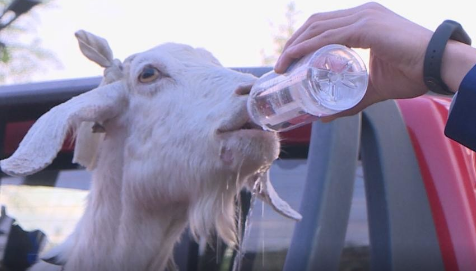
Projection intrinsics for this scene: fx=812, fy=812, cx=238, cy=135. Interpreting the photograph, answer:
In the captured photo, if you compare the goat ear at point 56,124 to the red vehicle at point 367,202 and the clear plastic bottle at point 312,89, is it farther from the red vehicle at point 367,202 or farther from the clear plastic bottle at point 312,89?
the clear plastic bottle at point 312,89

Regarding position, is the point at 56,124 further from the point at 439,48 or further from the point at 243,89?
the point at 439,48

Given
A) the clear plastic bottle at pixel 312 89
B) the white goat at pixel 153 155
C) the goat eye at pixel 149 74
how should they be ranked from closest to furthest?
the clear plastic bottle at pixel 312 89 < the white goat at pixel 153 155 < the goat eye at pixel 149 74

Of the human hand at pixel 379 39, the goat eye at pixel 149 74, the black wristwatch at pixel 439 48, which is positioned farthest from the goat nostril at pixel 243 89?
the black wristwatch at pixel 439 48

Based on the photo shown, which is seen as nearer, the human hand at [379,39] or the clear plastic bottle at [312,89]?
the human hand at [379,39]

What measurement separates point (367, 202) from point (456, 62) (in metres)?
0.98

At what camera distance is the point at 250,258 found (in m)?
2.84

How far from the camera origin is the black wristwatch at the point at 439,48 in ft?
6.57

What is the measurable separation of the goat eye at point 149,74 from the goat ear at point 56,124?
10cm

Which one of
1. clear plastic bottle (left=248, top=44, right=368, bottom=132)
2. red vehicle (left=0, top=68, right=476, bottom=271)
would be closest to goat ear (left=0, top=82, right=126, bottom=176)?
red vehicle (left=0, top=68, right=476, bottom=271)

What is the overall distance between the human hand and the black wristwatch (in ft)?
0.08

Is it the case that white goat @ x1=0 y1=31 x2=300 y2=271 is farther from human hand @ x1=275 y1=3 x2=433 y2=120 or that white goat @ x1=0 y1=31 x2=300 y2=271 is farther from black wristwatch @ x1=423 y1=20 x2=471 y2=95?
black wristwatch @ x1=423 y1=20 x2=471 y2=95

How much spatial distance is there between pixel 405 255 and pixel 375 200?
8.4 inches

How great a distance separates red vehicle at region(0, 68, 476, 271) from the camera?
274cm

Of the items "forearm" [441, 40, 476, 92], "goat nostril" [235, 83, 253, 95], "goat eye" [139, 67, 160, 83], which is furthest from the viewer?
"goat eye" [139, 67, 160, 83]
